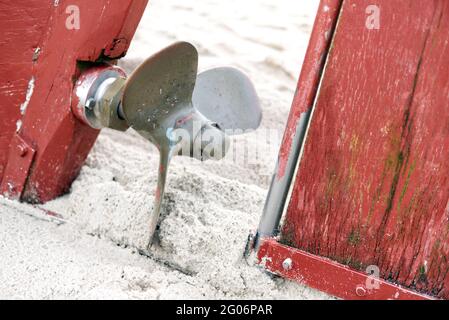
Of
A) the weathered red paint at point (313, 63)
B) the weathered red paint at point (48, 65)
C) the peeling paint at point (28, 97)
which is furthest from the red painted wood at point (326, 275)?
the peeling paint at point (28, 97)

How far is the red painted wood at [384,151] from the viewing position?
53.3 inches

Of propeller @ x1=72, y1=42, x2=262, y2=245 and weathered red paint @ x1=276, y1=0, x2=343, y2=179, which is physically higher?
weathered red paint @ x1=276, y1=0, x2=343, y2=179

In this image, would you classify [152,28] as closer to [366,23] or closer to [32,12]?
[32,12]

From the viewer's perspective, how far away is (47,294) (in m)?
1.45

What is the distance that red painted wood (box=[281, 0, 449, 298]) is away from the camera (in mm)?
1354

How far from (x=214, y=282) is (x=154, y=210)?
9.4 inches

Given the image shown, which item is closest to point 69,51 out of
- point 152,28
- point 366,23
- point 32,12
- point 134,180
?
point 32,12

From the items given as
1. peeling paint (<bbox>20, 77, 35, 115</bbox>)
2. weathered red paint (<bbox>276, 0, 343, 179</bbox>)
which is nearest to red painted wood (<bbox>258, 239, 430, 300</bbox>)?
weathered red paint (<bbox>276, 0, 343, 179</bbox>)

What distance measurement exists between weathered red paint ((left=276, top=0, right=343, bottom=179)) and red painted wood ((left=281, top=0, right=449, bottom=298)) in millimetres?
19

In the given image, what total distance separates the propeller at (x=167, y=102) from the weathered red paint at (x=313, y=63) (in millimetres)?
244

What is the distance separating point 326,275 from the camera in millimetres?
1486

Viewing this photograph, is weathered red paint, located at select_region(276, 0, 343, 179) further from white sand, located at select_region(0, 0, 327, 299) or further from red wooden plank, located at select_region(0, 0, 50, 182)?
red wooden plank, located at select_region(0, 0, 50, 182)

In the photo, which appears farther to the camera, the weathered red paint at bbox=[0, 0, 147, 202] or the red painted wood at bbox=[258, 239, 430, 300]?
the weathered red paint at bbox=[0, 0, 147, 202]

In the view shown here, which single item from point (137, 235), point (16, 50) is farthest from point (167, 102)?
point (16, 50)
